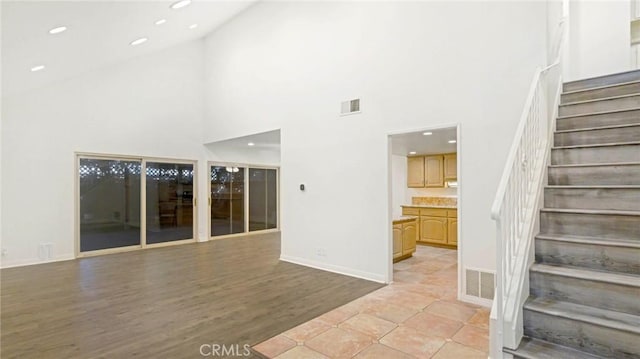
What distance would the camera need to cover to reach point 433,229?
7.14 m

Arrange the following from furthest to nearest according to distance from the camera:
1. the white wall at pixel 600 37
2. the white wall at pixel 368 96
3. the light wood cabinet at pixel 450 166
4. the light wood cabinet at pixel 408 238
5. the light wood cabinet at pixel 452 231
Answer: the light wood cabinet at pixel 450 166 → the light wood cabinet at pixel 452 231 → the light wood cabinet at pixel 408 238 → the white wall at pixel 600 37 → the white wall at pixel 368 96

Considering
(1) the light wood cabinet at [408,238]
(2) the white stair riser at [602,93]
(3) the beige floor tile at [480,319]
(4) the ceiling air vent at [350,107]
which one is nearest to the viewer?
(3) the beige floor tile at [480,319]

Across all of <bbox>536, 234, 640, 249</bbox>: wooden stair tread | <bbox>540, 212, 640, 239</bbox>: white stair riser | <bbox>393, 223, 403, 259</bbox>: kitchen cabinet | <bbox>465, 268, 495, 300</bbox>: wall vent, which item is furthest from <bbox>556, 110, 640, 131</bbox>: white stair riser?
<bbox>393, 223, 403, 259</bbox>: kitchen cabinet

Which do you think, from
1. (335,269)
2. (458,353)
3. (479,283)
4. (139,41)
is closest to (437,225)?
(335,269)

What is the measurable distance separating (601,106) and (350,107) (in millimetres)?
2939

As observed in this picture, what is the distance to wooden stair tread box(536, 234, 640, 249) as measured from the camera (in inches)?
85.5

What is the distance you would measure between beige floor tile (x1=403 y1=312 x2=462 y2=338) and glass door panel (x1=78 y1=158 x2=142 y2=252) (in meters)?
6.27

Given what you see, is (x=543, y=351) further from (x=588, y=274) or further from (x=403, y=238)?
(x=403, y=238)

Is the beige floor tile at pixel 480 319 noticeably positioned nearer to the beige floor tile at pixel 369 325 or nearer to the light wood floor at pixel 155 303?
the beige floor tile at pixel 369 325

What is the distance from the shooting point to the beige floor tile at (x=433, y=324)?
3008 millimetres

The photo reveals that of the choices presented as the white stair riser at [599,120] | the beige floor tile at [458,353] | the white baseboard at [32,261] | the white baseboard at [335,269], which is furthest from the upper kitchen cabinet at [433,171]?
the white baseboard at [32,261]

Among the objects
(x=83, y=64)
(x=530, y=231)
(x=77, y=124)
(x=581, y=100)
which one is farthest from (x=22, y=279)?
(x=581, y=100)

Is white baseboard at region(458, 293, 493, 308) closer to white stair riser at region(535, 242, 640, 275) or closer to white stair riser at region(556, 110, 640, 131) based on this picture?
white stair riser at region(535, 242, 640, 275)

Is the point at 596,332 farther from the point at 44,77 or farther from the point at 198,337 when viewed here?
the point at 44,77
